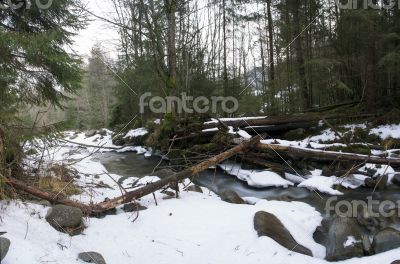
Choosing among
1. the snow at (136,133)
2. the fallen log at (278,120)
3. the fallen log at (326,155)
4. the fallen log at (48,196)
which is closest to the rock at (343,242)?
the fallen log at (326,155)

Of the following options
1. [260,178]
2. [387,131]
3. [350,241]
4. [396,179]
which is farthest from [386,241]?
[387,131]

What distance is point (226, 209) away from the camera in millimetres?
5746

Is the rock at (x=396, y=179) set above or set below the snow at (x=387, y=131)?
below

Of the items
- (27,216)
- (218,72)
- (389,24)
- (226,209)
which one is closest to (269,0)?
(218,72)

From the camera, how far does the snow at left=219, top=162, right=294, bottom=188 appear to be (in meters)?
8.61

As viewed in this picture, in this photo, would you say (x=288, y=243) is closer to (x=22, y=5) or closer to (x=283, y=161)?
(x=283, y=161)

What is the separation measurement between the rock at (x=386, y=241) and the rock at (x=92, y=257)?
3537 mm

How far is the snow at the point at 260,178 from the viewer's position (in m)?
8.61

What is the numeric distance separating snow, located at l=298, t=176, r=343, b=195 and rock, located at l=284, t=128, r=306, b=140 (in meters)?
3.71

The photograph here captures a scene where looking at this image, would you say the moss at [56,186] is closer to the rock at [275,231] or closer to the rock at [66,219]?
the rock at [66,219]

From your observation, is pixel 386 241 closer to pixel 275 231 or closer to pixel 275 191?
pixel 275 231

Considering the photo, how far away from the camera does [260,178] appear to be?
8.93 meters

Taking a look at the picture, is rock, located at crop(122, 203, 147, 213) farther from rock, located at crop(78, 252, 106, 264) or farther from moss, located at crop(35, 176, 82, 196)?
rock, located at crop(78, 252, 106, 264)

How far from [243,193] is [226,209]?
8.12ft
